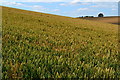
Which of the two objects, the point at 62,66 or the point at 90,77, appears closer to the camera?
the point at 90,77

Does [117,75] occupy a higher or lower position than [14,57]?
lower

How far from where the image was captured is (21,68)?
661 centimetres

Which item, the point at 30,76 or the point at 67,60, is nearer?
the point at 30,76

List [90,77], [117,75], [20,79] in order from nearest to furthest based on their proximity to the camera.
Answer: [20,79] < [90,77] < [117,75]

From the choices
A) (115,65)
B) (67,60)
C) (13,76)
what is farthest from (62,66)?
(115,65)

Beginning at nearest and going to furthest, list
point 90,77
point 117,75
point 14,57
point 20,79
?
point 20,79 < point 90,77 < point 117,75 < point 14,57

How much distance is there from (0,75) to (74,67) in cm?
276

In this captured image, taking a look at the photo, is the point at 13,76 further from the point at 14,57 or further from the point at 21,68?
the point at 14,57

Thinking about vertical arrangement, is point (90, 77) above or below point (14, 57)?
below

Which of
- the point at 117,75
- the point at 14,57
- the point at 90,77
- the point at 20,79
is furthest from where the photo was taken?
Result: the point at 14,57

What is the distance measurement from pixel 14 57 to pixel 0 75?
173cm

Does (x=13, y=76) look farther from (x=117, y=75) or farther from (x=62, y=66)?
(x=117, y=75)

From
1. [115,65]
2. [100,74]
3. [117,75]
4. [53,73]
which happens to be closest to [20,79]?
[53,73]

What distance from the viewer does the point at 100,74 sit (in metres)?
6.66
